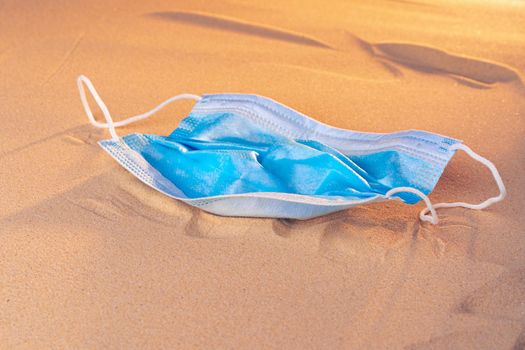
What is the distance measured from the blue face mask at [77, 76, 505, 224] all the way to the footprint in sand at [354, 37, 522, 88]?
0.51 m

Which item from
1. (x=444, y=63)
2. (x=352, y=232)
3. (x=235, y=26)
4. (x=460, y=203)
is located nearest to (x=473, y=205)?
(x=460, y=203)

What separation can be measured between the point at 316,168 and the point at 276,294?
0.26 metres

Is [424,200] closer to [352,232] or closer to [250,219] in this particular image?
[352,232]

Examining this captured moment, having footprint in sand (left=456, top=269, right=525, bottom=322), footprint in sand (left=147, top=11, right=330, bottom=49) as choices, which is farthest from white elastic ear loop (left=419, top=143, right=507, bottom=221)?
footprint in sand (left=147, top=11, right=330, bottom=49)

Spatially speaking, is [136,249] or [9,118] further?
[9,118]

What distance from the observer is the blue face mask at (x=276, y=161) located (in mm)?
1179

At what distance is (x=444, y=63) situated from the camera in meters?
1.79

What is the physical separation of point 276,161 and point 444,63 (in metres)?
0.73

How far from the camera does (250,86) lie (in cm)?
167

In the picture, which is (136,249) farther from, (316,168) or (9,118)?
(9,118)

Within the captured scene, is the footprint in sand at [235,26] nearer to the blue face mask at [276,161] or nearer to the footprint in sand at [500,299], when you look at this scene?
the blue face mask at [276,161]

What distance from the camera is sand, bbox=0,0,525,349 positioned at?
998mm

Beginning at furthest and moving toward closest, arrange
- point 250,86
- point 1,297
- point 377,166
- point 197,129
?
1. point 250,86
2. point 197,129
3. point 377,166
4. point 1,297

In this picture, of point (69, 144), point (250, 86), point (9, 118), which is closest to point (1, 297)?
point (69, 144)
